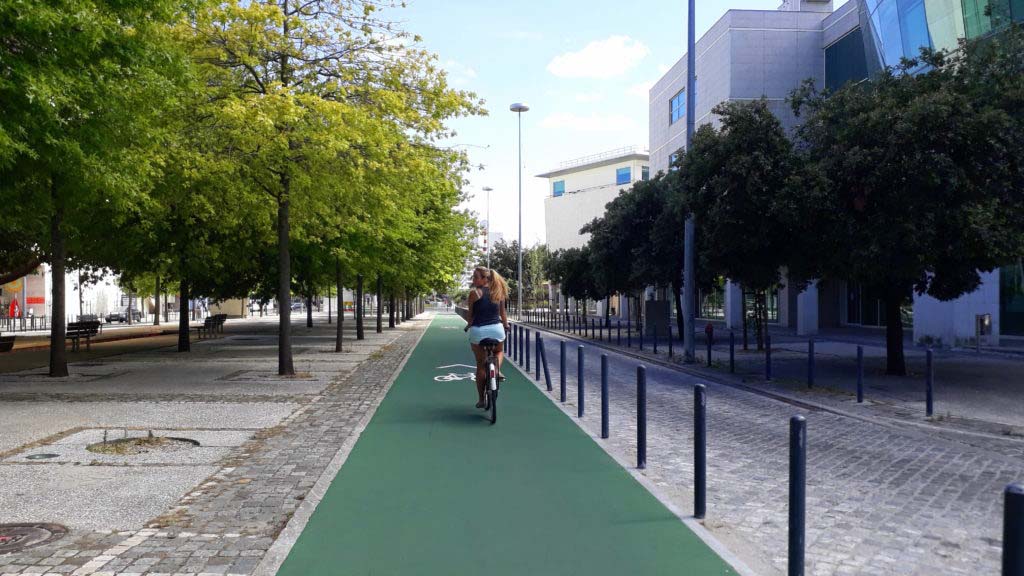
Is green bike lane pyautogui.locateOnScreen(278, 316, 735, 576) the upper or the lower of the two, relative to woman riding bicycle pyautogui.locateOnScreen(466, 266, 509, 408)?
lower

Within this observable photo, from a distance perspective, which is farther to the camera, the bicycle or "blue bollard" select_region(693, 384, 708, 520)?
the bicycle

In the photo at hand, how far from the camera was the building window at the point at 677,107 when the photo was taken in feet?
144

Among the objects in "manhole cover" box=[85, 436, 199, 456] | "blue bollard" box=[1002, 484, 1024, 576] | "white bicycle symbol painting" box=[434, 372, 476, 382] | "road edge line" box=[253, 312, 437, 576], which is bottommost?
"white bicycle symbol painting" box=[434, 372, 476, 382]

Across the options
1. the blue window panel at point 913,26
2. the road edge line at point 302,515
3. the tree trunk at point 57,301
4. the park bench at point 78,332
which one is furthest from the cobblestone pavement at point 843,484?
the park bench at point 78,332

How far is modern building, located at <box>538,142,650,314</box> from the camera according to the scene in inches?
3428

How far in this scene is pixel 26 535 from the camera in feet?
15.6

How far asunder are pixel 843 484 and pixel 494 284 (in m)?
4.70

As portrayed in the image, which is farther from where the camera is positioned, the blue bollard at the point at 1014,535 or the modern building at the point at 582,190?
the modern building at the point at 582,190

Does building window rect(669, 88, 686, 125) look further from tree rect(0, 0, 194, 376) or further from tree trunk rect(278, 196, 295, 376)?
tree rect(0, 0, 194, 376)

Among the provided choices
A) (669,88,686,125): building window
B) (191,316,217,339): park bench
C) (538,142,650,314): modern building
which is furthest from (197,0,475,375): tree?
(538,142,650,314): modern building

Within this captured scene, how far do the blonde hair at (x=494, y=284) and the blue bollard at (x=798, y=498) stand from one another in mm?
5786

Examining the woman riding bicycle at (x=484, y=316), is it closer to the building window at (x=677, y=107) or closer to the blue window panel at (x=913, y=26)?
the blue window panel at (x=913, y=26)

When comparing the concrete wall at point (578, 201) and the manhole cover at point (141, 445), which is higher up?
the concrete wall at point (578, 201)

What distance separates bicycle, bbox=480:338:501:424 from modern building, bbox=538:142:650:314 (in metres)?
73.4
